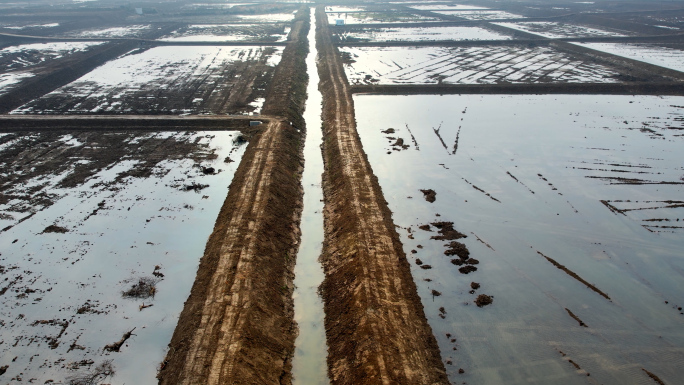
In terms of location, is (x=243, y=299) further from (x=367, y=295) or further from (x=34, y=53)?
(x=34, y=53)

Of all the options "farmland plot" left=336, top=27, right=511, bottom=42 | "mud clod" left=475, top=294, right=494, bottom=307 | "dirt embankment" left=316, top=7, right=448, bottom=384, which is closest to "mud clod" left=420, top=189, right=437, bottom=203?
"dirt embankment" left=316, top=7, right=448, bottom=384

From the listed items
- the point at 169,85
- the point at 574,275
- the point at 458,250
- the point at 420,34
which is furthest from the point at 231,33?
the point at 574,275

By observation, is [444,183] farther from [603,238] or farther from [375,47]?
[375,47]

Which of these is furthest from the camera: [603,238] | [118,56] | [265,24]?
[265,24]

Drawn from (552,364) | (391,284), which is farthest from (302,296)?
(552,364)

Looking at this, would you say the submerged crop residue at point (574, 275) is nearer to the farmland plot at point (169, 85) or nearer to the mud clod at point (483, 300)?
the mud clod at point (483, 300)

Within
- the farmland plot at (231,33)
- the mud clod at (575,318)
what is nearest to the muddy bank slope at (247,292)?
the mud clod at (575,318)

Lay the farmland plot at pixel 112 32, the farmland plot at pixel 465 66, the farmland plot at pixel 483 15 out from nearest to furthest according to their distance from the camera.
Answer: the farmland plot at pixel 465 66
the farmland plot at pixel 112 32
the farmland plot at pixel 483 15
